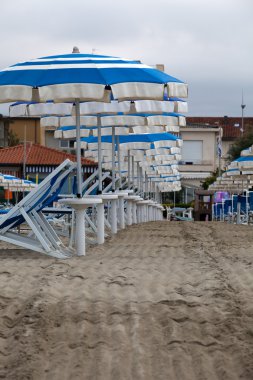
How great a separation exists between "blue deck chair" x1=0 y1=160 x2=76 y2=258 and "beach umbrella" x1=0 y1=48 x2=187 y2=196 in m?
0.98

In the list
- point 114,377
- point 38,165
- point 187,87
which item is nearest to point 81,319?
point 114,377

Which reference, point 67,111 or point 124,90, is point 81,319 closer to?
point 124,90

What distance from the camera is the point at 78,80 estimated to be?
10109 millimetres

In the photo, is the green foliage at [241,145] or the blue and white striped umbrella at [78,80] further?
the green foliage at [241,145]

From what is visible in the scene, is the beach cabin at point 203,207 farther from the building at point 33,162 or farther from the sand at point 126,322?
the sand at point 126,322

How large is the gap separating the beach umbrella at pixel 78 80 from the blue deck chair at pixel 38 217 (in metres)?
0.98

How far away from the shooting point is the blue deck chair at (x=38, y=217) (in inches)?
396

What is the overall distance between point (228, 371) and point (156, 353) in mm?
533

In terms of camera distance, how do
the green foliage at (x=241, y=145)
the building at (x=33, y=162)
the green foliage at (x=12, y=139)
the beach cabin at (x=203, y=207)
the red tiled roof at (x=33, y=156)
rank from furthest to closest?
the green foliage at (x=12, y=139), the green foliage at (x=241, y=145), the beach cabin at (x=203, y=207), the red tiled roof at (x=33, y=156), the building at (x=33, y=162)

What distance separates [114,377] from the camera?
4777mm

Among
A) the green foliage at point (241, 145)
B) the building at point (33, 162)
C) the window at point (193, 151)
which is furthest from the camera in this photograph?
the window at point (193, 151)

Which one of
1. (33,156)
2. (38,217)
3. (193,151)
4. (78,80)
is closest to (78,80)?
(78,80)

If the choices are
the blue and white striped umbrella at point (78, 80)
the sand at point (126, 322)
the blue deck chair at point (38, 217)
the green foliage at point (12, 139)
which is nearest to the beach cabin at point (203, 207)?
the green foliage at point (12, 139)

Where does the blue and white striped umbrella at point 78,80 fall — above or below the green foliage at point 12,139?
below
